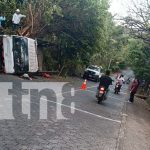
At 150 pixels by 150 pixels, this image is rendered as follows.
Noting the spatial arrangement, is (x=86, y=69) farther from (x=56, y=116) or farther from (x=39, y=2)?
(x=56, y=116)

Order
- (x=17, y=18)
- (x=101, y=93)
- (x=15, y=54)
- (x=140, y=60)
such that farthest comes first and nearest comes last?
1. (x=140, y=60)
2. (x=17, y=18)
3. (x=15, y=54)
4. (x=101, y=93)

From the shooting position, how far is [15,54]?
21094mm

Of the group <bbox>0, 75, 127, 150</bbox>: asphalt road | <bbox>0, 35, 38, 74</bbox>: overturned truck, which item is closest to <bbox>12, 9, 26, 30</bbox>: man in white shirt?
<bbox>0, 35, 38, 74</bbox>: overturned truck

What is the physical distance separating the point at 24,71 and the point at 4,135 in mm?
14654

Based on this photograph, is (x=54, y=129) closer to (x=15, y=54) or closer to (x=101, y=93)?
(x=101, y=93)

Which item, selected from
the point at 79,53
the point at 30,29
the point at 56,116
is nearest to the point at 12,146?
the point at 56,116

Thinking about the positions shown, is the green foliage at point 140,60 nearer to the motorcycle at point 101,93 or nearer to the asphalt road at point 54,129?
the motorcycle at point 101,93

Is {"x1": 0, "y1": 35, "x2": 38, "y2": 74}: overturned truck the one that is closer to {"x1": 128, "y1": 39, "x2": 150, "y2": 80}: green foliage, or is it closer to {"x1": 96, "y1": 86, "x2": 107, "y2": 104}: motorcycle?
{"x1": 96, "y1": 86, "x2": 107, "y2": 104}: motorcycle

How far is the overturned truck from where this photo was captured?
20703 mm

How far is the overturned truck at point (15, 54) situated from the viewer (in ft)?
67.9

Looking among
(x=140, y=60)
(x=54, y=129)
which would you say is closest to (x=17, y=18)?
(x=54, y=129)

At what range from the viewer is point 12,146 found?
7.07 meters

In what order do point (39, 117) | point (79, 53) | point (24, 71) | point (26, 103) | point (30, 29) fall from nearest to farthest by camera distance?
point (39, 117) < point (26, 103) < point (24, 71) < point (30, 29) < point (79, 53)

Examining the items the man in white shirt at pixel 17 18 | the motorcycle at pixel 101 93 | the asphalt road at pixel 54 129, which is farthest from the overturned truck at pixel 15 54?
the asphalt road at pixel 54 129
